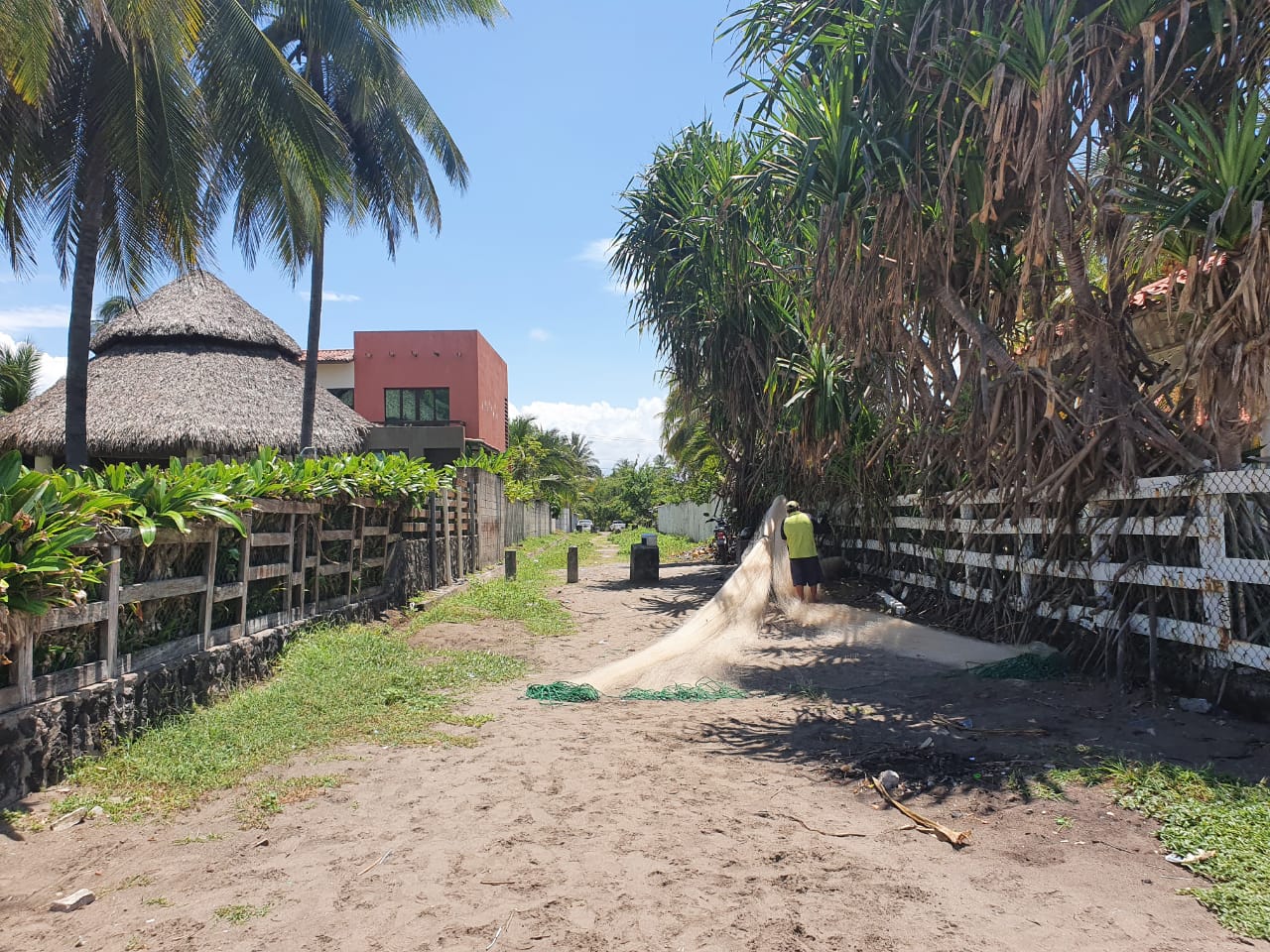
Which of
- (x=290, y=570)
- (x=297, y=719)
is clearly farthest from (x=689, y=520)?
(x=297, y=719)

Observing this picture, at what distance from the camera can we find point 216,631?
264 inches

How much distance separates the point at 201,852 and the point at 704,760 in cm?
269

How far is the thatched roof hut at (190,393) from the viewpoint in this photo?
17.7m

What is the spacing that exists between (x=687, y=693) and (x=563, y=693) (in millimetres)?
984

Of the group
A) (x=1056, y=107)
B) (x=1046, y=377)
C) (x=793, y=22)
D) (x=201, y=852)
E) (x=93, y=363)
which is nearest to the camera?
(x=201, y=852)

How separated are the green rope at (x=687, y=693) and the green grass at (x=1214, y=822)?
2.88 metres

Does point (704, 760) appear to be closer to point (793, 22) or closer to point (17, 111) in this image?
point (793, 22)

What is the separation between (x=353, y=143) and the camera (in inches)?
715

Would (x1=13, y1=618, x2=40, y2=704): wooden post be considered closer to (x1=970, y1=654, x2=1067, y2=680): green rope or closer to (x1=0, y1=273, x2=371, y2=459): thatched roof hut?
(x1=970, y1=654, x2=1067, y2=680): green rope

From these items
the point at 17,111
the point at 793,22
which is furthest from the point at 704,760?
the point at 17,111

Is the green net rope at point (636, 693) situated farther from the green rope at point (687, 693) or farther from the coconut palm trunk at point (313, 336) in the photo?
the coconut palm trunk at point (313, 336)

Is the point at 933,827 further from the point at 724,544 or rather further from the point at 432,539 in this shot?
the point at 724,544

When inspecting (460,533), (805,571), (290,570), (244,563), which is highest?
(460,533)

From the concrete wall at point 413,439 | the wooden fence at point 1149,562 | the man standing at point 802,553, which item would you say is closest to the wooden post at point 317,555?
the man standing at point 802,553
